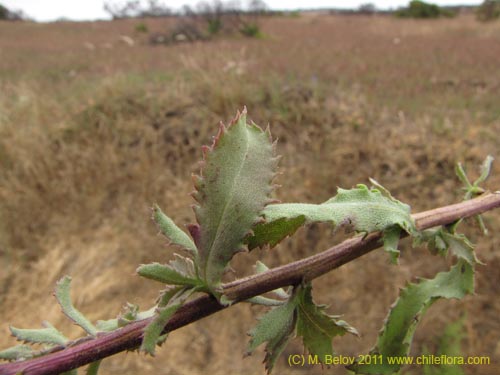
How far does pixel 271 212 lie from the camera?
13.9 inches

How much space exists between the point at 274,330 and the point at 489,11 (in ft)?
38.8

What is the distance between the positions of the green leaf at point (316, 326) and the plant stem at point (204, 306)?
0.07 feet

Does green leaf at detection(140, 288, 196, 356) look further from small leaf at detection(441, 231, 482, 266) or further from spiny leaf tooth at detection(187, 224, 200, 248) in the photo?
small leaf at detection(441, 231, 482, 266)

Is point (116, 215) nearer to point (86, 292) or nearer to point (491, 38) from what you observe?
point (86, 292)

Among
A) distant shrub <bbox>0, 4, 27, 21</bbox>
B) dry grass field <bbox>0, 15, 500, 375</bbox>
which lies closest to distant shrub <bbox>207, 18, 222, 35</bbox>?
dry grass field <bbox>0, 15, 500, 375</bbox>

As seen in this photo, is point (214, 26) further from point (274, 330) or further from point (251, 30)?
point (274, 330)

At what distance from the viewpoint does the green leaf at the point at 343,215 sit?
1.17 feet

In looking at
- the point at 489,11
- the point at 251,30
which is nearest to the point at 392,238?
the point at 251,30

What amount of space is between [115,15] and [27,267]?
12.1 metres

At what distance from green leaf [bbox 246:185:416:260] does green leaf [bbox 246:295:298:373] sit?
6 centimetres

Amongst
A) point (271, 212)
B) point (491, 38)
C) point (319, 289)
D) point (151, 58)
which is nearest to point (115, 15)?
point (151, 58)

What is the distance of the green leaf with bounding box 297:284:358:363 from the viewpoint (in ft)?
1.31

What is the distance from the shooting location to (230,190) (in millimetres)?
344

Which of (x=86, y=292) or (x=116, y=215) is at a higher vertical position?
(x=116, y=215)
